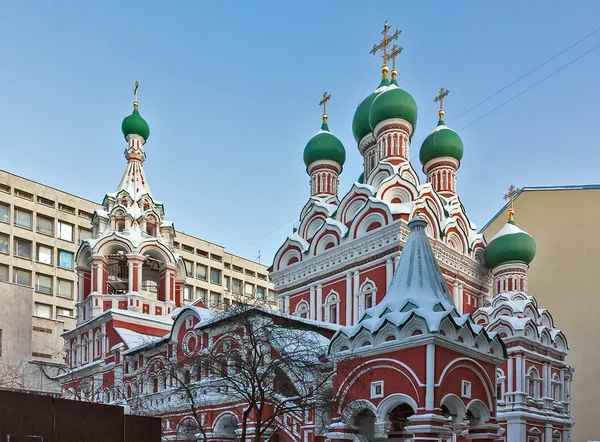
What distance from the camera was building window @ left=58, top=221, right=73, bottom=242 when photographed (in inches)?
1694

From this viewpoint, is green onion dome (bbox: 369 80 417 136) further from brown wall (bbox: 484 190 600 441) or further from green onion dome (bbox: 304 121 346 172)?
brown wall (bbox: 484 190 600 441)

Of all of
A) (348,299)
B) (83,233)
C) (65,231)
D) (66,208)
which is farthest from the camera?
(83,233)

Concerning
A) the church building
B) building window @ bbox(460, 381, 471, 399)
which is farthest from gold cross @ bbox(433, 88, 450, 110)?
building window @ bbox(460, 381, 471, 399)

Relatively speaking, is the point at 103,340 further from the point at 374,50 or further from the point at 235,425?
the point at 374,50

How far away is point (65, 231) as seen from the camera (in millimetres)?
43375

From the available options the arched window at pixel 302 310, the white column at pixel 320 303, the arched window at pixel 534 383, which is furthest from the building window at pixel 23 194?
the arched window at pixel 534 383

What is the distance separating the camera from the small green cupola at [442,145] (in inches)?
1006

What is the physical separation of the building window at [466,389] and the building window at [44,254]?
34456 mm

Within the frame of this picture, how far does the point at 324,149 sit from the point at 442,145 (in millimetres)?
4636

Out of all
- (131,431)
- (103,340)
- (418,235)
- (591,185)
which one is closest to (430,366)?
(418,235)

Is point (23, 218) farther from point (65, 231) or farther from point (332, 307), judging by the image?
point (332, 307)

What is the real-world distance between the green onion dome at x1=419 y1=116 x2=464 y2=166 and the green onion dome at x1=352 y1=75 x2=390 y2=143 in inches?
96.3

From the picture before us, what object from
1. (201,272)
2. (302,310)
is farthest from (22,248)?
(302,310)

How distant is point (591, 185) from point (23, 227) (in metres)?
32.2
